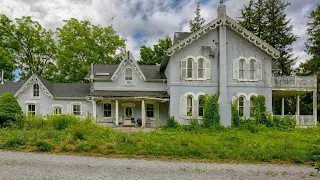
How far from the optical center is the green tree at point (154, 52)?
43000 millimetres

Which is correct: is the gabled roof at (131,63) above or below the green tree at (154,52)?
below

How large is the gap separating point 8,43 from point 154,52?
2076 cm

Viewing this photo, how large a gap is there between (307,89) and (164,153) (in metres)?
17.2

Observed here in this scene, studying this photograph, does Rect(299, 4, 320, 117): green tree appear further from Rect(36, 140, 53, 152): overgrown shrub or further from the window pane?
Rect(36, 140, 53, 152): overgrown shrub

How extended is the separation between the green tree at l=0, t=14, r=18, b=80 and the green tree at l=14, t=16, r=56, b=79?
2.67 ft

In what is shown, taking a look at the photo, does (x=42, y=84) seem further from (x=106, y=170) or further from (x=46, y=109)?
(x=106, y=170)

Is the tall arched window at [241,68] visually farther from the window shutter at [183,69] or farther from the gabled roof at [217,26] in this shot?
the window shutter at [183,69]

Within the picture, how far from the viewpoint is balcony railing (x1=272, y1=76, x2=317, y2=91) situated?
23828 mm

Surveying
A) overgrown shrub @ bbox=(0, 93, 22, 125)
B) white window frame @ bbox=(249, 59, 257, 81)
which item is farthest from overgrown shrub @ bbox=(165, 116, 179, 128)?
overgrown shrub @ bbox=(0, 93, 22, 125)

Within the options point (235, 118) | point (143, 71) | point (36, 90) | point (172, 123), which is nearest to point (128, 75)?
point (143, 71)

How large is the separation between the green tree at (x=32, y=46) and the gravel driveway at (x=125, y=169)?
116 feet

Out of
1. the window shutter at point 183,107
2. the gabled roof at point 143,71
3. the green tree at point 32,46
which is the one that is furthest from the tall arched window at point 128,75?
the green tree at point 32,46

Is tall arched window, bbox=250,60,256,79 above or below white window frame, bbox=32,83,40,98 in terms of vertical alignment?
above

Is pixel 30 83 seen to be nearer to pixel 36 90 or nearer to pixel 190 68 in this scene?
pixel 36 90
